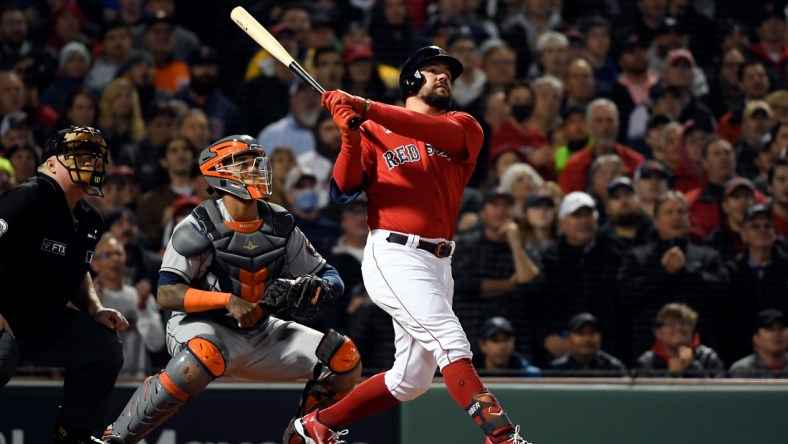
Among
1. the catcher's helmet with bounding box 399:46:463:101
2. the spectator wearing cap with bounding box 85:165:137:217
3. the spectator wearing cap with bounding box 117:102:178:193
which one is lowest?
the spectator wearing cap with bounding box 85:165:137:217

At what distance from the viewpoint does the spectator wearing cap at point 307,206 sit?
789 cm

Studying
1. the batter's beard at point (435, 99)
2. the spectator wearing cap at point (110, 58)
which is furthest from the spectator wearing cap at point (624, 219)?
the spectator wearing cap at point (110, 58)

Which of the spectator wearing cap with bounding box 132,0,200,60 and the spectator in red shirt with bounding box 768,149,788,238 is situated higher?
the spectator wearing cap with bounding box 132,0,200,60

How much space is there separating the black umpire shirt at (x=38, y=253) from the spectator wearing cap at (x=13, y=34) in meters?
4.40

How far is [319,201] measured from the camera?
8.12 metres

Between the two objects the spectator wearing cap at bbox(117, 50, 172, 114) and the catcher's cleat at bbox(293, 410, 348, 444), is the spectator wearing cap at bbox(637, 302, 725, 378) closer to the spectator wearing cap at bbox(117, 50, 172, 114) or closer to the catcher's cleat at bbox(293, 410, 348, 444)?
the catcher's cleat at bbox(293, 410, 348, 444)

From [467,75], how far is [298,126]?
1289 millimetres

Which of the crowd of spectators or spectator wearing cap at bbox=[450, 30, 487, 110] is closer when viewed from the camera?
the crowd of spectators

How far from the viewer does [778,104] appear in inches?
351

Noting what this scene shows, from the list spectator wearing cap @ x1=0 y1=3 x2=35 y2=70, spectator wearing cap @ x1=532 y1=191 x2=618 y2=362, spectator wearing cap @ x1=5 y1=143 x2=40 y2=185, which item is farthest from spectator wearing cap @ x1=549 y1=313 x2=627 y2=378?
spectator wearing cap @ x1=0 y1=3 x2=35 y2=70

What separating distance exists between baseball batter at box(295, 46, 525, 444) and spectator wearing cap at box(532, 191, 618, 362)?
91.5 inches

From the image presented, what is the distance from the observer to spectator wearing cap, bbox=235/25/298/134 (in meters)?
8.91

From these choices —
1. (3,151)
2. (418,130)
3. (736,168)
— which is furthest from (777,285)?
(3,151)

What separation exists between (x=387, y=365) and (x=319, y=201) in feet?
4.61
